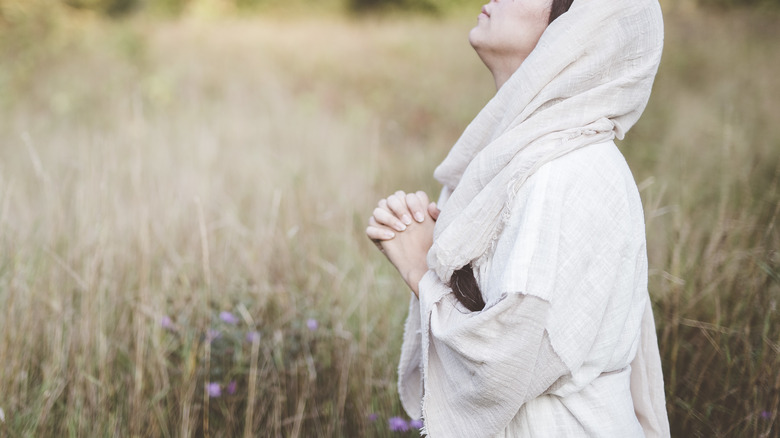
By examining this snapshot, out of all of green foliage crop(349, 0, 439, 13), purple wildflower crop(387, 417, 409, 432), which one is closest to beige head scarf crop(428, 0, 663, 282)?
purple wildflower crop(387, 417, 409, 432)

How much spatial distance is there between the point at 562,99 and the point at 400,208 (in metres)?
0.45

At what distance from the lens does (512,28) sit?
4.66 feet

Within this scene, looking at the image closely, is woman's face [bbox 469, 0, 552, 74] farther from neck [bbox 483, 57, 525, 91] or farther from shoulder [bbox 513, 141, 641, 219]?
shoulder [bbox 513, 141, 641, 219]

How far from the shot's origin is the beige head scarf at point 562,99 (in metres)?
1.26

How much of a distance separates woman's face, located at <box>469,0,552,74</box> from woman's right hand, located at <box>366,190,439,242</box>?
1.26 ft

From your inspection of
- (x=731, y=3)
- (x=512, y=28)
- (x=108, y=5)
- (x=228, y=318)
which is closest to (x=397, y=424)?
(x=228, y=318)

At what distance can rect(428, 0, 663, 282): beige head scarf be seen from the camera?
1265mm

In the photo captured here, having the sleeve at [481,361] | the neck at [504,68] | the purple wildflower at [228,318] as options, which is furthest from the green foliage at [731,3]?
the sleeve at [481,361]

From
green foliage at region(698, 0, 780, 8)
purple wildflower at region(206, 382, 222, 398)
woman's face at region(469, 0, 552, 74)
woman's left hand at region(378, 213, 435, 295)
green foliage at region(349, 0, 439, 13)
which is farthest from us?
green foliage at region(349, 0, 439, 13)

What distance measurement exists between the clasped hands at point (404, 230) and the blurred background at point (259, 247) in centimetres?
87

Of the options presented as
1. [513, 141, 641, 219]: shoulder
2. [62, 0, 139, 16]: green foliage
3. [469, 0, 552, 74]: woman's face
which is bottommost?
[62, 0, 139, 16]: green foliage

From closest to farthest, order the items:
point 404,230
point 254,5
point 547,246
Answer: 1. point 547,246
2. point 404,230
3. point 254,5

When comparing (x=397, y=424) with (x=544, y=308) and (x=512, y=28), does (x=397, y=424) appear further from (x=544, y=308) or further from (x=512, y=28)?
(x=512, y=28)

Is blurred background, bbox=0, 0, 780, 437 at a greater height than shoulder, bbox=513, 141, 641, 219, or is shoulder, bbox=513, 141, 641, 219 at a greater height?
shoulder, bbox=513, 141, 641, 219
